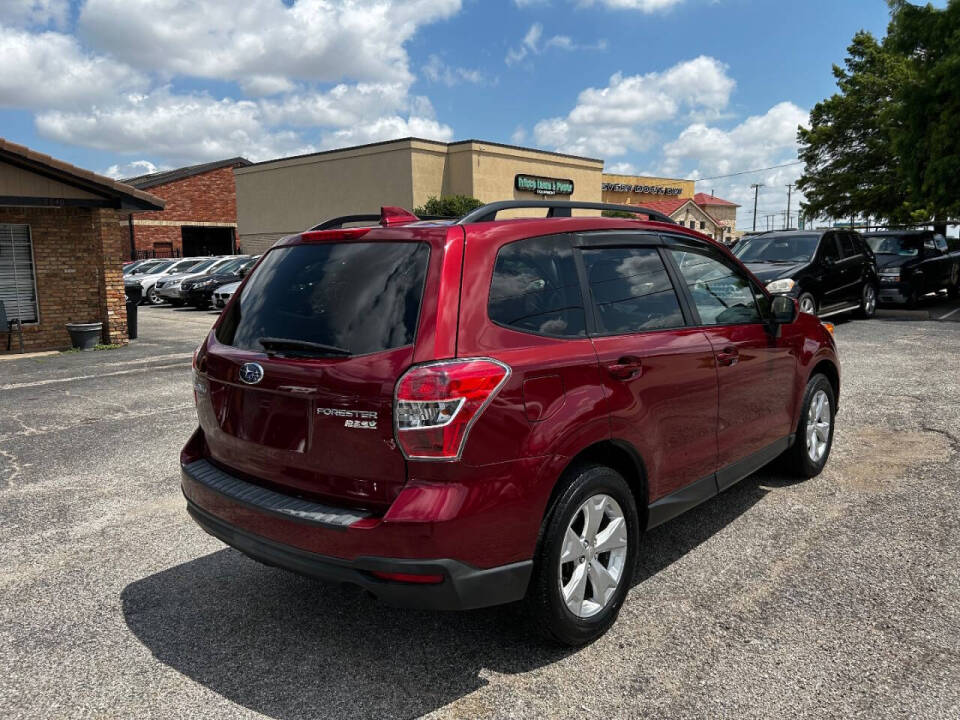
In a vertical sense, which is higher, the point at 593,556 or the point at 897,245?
the point at 897,245

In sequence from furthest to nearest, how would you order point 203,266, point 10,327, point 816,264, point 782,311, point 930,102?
point 203,266, point 930,102, point 10,327, point 816,264, point 782,311

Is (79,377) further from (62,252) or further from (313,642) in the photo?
(313,642)

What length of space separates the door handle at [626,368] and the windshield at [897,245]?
16.7m

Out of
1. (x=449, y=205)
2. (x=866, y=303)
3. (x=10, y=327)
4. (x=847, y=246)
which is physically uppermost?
(x=449, y=205)

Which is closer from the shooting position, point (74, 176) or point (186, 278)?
point (74, 176)

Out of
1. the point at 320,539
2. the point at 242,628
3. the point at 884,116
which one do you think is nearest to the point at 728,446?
the point at 320,539

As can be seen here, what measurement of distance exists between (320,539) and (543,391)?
1.00 m

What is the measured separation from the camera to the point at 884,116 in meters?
21.9

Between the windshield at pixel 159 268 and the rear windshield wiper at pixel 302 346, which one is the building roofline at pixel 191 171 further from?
the rear windshield wiper at pixel 302 346

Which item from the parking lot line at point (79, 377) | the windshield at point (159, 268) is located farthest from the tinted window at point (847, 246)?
the windshield at point (159, 268)

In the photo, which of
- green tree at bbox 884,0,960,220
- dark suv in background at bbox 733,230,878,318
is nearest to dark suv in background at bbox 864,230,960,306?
green tree at bbox 884,0,960,220

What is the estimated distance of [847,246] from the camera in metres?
14.0

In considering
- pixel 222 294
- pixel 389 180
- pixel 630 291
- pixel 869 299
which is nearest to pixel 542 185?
pixel 389 180

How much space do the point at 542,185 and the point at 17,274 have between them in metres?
36.7
